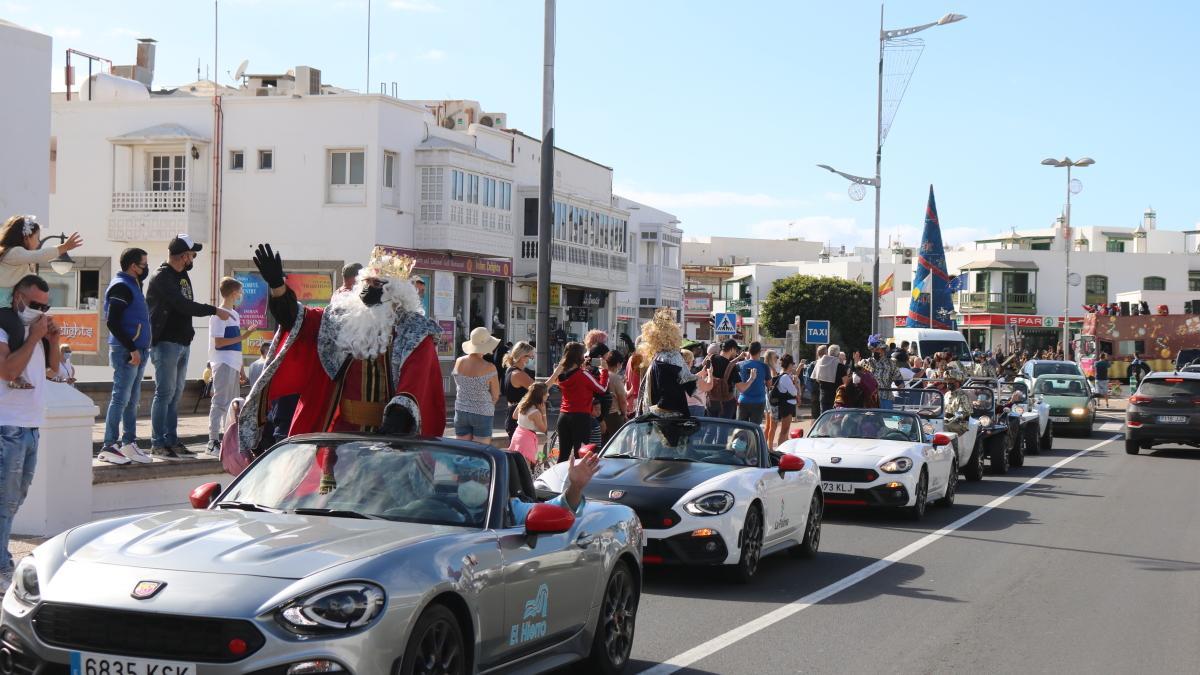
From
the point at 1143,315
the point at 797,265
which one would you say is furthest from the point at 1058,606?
the point at 797,265

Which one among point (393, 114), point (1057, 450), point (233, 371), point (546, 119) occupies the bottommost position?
point (1057, 450)

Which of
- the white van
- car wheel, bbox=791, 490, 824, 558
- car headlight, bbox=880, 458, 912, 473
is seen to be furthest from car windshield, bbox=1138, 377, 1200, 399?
the white van

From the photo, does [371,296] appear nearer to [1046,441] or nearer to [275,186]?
[1046,441]

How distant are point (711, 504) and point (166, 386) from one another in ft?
16.6

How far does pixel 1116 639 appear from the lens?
8703 mm

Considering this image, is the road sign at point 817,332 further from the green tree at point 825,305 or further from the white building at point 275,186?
the green tree at point 825,305

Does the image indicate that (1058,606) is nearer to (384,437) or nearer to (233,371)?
(384,437)

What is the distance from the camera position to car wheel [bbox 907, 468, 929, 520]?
49.4 feet

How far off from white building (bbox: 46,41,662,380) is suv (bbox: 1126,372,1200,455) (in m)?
21.0

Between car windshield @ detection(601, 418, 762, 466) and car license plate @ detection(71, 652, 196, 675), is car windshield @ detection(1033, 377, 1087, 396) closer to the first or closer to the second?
car windshield @ detection(601, 418, 762, 466)

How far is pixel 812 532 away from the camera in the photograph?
1220 cm

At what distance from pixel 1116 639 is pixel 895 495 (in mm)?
6013

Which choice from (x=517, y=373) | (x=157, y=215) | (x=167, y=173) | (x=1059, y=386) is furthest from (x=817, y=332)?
(x=167, y=173)

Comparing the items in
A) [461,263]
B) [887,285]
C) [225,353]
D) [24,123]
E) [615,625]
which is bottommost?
[615,625]
